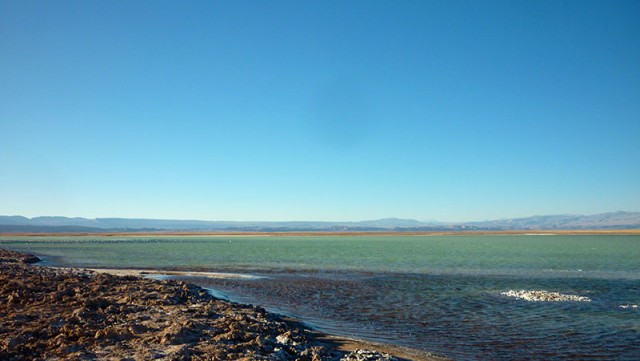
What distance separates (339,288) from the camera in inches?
1088

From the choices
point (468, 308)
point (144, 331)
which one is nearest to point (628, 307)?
point (468, 308)

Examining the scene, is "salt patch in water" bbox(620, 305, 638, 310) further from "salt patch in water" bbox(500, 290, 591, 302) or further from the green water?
the green water

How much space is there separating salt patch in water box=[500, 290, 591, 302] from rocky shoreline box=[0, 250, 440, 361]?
12.8 metres

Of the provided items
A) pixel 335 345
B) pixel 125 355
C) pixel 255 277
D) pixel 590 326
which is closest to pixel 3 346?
pixel 125 355

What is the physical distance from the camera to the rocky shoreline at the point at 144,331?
10.9m

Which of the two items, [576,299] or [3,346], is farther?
[576,299]

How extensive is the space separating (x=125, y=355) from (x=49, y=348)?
201cm

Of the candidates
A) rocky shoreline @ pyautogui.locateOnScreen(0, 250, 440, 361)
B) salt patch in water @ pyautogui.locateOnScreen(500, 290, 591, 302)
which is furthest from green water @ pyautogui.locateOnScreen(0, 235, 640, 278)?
rocky shoreline @ pyautogui.locateOnScreen(0, 250, 440, 361)

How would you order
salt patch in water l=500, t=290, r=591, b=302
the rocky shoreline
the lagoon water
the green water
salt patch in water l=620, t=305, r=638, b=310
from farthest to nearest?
the green water
salt patch in water l=500, t=290, r=591, b=302
salt patch in water l=620, t=305, r=638, b=310
the lagoon water
the rocky shoreline

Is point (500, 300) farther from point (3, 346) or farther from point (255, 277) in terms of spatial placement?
point (3, 346)

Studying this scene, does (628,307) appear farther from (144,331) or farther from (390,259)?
(390,259)

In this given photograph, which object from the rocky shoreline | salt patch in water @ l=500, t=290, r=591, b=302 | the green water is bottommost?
the green water

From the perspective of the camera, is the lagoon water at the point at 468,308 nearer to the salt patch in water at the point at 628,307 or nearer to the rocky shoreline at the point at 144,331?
the salt patch in water at the point at 628,307

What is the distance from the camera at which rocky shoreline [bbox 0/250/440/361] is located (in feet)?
35.6
